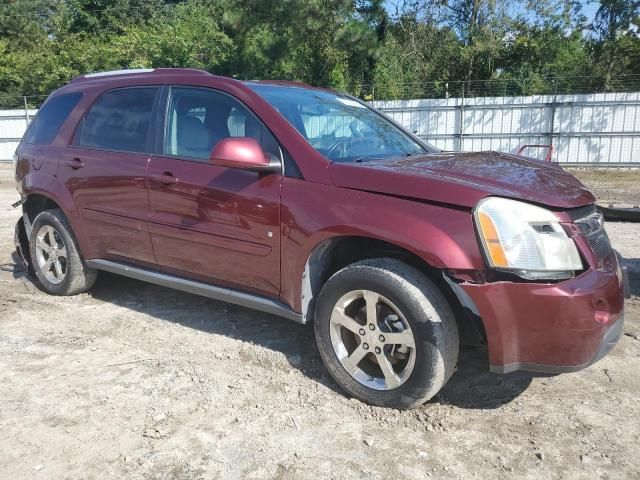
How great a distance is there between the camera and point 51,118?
493 cm

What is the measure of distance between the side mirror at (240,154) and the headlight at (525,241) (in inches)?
51.1

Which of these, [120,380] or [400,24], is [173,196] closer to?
[120,380]

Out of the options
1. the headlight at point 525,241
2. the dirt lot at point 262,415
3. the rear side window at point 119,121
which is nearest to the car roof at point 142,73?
the rear side window at point 119,121

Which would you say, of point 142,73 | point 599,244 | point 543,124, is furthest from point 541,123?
point 599,244

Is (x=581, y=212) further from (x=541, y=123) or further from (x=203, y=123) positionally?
(x=541, y=123)

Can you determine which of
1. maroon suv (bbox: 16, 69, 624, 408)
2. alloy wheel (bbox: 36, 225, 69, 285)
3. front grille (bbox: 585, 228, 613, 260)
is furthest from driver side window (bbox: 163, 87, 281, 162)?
front grille (bbox: 585, 228, 613, 260)

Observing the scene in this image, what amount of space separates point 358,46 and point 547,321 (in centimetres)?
1853

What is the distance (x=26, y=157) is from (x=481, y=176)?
161 inches

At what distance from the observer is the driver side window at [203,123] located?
11.8 ft

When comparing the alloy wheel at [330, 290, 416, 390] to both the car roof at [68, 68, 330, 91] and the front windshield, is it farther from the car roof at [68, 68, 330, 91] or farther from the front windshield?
the car roof at [68, 68, 330, 91]

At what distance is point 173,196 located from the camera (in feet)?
12.4

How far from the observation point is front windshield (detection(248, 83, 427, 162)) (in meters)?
3.50

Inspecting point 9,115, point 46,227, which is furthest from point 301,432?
point 9,115

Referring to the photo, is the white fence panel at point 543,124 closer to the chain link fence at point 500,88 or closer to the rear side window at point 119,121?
the chain link fence at point 500,88
